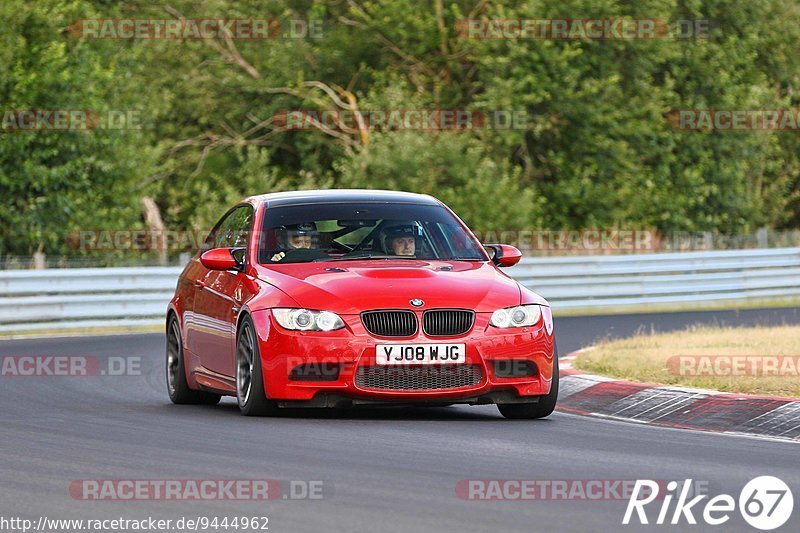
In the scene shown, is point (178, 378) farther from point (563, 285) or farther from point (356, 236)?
point (563, 285)

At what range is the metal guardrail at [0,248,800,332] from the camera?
24.0 m

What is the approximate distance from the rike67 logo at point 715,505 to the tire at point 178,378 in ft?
18.7

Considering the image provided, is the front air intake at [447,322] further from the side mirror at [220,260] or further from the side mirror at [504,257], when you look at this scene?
the side mirror at [220,260]

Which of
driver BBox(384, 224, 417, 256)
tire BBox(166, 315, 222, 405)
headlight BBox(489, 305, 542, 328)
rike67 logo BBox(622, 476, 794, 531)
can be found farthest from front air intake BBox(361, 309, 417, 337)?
rike67 logo BBox(622, 476, 794, 531)

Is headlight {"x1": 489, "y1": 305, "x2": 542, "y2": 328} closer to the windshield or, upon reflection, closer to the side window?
the windshield

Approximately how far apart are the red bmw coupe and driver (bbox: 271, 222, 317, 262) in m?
0.01

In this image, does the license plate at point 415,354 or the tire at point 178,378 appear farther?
the tire at point 178,378

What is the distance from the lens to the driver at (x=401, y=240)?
39.7 feet

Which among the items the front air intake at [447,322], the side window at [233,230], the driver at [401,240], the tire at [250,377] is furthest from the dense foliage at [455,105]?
the front air intake at [447,322]

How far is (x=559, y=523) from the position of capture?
693 centimetres

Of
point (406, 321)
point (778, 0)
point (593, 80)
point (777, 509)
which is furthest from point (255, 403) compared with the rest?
point (778, 0)

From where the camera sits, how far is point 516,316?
1118cm

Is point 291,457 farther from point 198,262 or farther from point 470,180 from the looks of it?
point 470,180

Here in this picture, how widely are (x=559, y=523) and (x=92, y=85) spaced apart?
26.1 m
